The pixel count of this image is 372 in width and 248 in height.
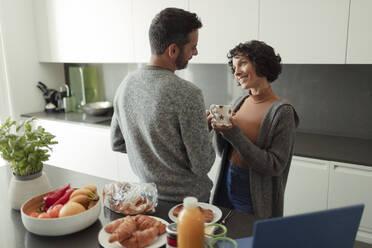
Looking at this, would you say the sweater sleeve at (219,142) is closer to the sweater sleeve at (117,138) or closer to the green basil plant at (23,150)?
the sweater sleeve at (117,138)

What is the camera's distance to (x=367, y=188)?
2.01 meters

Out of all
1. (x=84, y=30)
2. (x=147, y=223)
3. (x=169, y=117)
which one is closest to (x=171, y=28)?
(x=169, y=117)

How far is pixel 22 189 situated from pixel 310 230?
1.02m

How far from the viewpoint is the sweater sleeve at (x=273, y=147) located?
54.6 inches

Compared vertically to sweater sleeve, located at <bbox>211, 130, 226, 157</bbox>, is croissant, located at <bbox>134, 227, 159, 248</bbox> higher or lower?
lower

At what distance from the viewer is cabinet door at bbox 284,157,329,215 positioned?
2.14m

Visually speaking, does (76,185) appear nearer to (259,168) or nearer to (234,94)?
(259,168)

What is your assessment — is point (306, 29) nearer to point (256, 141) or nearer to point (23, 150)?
point (256, 141)

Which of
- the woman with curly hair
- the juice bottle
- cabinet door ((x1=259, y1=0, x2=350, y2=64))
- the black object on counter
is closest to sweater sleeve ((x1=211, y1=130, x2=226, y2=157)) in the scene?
the woman with curly hair

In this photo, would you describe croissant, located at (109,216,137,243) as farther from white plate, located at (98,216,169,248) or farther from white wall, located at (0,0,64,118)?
white wall, located at (0,0,64,118)

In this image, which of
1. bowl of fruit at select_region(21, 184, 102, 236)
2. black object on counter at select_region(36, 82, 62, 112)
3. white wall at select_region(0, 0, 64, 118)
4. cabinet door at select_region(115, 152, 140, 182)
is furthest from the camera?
black object on counter at select_region(36, 82, 62, 112)

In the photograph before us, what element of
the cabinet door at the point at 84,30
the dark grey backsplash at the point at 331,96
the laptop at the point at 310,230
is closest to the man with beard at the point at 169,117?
the laptop at the point at 310,230

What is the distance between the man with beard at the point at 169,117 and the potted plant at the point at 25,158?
32cm

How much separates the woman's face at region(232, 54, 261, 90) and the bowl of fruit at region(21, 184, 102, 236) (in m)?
0.78
